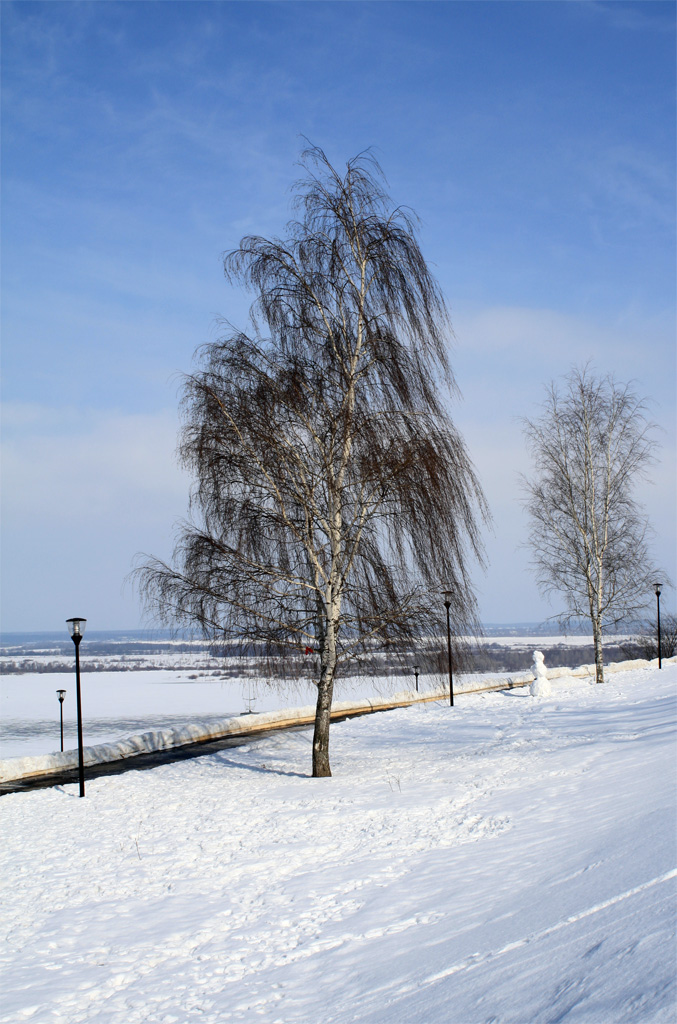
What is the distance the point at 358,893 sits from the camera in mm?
7547

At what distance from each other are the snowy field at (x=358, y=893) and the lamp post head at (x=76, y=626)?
257 centimetres

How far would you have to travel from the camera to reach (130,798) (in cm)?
1220

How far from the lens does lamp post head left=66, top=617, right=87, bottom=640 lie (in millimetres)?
13367

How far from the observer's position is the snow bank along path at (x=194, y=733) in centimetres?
1511

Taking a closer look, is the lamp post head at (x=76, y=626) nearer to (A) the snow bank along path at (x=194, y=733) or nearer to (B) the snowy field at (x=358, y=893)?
(B) the snowy field at (x=358, y=893)

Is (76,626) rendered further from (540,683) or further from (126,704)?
(126,704)

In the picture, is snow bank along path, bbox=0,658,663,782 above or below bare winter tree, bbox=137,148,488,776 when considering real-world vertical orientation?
below

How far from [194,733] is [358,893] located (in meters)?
12.0

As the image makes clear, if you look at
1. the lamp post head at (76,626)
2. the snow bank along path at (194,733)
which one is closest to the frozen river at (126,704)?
the snow bank along path at (194,733)

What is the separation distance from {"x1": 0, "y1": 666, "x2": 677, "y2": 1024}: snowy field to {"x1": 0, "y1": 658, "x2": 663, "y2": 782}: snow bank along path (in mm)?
2672

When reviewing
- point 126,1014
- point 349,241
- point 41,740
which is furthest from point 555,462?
→ point 126,1014

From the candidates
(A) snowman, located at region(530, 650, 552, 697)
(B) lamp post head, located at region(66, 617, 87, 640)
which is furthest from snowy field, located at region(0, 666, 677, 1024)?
(A) snowman, located at region(530, 650, 552, 697)

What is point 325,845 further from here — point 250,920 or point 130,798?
point 130,798

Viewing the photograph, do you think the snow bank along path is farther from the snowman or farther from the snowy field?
the snowman
